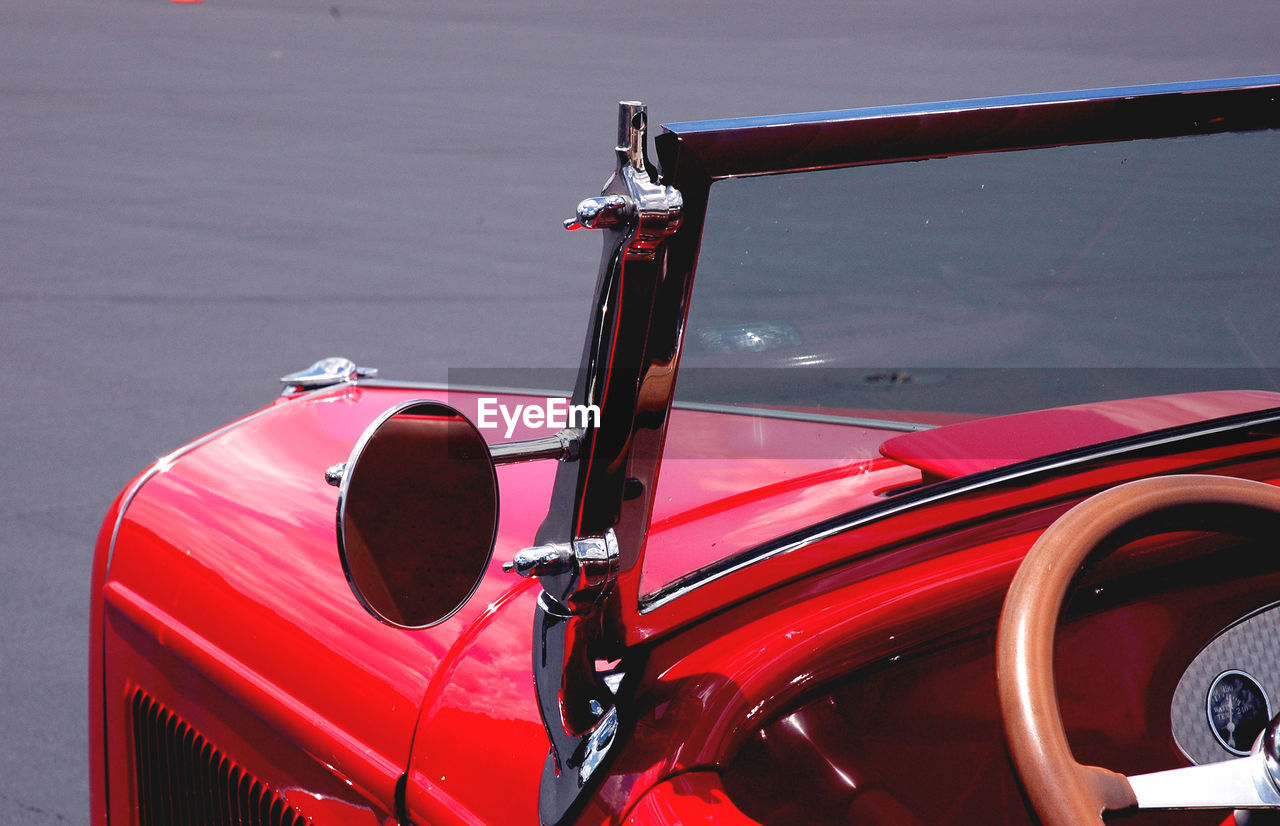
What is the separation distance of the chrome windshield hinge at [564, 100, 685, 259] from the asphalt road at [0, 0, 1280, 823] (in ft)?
8.62

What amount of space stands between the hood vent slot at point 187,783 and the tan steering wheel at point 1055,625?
90 cm

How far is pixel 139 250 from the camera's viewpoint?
26.2 feet

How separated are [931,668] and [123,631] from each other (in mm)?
1243

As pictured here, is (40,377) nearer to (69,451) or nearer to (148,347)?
(148,347)

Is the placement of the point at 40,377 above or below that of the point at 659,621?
below

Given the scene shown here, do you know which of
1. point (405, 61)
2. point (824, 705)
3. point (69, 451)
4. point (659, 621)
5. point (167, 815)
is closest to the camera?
point (659, 621)

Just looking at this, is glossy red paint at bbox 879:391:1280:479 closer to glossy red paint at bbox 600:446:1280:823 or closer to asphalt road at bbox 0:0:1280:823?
glossy red paint at bbox 600:446:1280:823

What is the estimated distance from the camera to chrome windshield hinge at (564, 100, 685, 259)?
38.5 inches

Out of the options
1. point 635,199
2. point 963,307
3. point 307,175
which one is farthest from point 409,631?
point 307,175

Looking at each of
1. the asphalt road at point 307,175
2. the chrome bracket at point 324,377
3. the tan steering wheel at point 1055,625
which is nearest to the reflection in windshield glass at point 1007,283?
the tan steering wheel at point 1055,625

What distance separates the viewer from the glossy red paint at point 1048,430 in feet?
4.56

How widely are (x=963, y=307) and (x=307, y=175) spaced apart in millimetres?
9782

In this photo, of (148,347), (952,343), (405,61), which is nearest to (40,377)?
(148,347)

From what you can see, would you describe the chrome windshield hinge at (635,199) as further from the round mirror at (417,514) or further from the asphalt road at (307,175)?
the asphalt road at (307,175)
